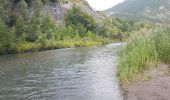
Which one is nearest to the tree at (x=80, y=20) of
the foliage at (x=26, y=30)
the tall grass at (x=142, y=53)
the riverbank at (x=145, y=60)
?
the foliage at (x=26, y=30)

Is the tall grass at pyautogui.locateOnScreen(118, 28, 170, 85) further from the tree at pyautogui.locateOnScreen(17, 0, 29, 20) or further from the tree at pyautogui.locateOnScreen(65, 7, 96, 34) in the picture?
the tree at pyautogui.locateOnScreen(65, 7, 96, 34)

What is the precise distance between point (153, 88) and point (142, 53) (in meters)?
4.85

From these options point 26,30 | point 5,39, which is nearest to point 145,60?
point 5,39

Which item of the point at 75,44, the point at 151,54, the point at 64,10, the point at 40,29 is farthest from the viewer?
the point at 64,10

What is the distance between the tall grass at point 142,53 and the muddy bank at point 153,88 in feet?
3.11

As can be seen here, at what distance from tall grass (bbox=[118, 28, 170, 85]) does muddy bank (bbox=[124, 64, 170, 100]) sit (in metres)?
0.95

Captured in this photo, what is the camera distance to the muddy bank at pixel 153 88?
1733 centimetres

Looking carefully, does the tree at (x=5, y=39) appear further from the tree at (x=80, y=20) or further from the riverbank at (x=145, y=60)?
the tree at (x=80, y=20)

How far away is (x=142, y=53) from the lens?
76.7ft

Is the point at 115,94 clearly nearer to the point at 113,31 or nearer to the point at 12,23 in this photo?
the point at 12,23

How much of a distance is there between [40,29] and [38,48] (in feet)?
33.1

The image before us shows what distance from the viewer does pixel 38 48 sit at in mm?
71750

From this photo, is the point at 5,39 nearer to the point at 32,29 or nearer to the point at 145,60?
the point at 32,29

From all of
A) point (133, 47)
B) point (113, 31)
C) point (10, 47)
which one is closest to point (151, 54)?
point (133, 47)
